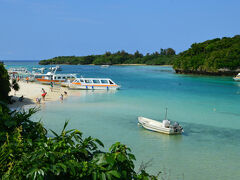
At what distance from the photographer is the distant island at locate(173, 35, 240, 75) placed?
84.0m

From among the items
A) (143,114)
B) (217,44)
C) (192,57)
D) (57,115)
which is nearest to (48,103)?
(57,115)

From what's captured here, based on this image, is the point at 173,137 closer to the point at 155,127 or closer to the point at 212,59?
the point at 155,127

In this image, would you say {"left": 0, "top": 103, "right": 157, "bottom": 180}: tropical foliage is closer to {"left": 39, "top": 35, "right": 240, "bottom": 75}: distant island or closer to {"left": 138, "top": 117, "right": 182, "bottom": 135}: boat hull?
{"left": 138, "top": 117, "right": 182, "bottom": 135}: boat hull

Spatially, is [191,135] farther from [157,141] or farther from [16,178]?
[16,178]

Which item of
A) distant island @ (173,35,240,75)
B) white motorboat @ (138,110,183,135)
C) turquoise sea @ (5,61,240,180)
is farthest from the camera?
distant island @ (173,35,240,75)

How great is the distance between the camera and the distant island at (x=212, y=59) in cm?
8400

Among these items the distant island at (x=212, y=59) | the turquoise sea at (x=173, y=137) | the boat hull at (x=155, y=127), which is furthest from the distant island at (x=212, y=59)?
the boat hull at (x=155, y=127)

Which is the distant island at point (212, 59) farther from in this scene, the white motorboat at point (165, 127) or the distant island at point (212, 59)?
the white motorboat at point (165, 127)

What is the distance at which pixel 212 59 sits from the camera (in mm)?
86438

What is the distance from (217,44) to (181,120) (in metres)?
85.7

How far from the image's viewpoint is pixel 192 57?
99312 mm

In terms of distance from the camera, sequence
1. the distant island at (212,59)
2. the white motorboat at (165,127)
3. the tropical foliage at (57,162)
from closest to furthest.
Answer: the tropical foliage at (57,162) → the white motorboat at (165,127) → the distant island at (212,59)

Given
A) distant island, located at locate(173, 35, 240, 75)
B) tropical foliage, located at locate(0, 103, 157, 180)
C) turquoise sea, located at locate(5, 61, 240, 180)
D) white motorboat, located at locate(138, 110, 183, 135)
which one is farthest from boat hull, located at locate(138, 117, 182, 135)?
distant island, located at locate(173, 35, 240, 75)

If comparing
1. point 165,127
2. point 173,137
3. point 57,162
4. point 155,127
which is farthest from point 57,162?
point 155,127
